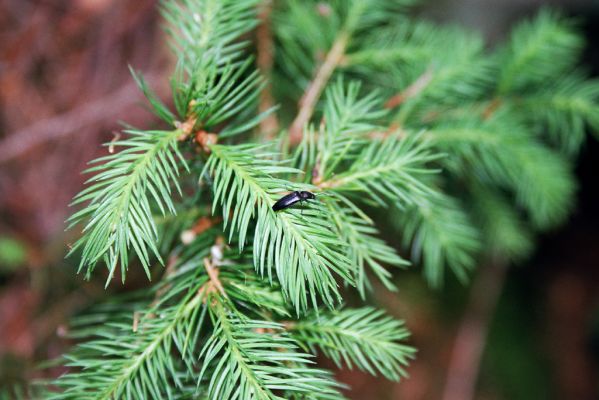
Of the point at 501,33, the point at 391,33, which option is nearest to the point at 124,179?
the point at 391,33

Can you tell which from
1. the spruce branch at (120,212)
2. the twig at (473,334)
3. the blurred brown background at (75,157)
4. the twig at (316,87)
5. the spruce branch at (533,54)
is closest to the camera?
the spruce branch at (120,212)

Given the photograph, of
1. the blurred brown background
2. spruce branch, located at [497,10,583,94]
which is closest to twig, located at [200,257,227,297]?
the blurred brown background

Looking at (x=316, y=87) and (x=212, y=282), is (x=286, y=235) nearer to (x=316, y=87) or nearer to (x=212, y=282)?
(x=212, y=282)

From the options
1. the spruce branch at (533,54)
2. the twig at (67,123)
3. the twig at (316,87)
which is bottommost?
the spruce branch at (533,54)

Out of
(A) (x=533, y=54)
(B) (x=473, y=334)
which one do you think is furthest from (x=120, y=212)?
(B) (x=473, y=334)

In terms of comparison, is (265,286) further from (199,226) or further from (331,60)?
(331,60)

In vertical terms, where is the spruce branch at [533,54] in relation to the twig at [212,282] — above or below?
above

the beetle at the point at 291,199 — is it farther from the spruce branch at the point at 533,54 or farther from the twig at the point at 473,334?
the twig at the point at 473,334

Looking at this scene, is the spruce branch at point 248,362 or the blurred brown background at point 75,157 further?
the blurred brown background at point 75,157

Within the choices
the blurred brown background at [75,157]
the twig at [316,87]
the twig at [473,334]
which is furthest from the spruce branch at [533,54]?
the twig at [473,334]

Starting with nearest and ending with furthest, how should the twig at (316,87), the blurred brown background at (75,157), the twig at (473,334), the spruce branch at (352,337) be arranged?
the spruce branch at (352,337), the twig at (316,87), the blurred brown background at (75,157), the twig at (473,334)
